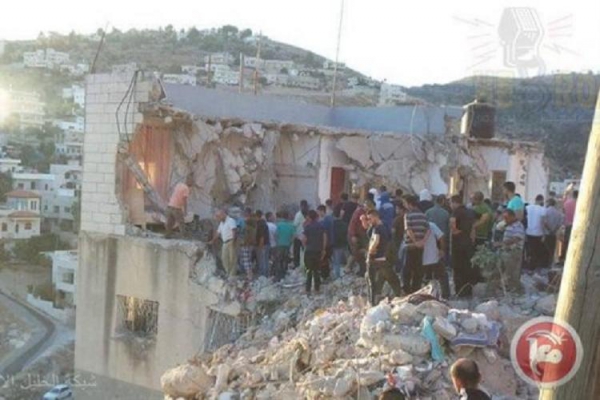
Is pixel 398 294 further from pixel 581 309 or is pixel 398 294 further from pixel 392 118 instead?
pixel 392 118

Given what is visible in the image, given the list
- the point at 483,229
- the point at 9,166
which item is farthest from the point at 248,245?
the point at 9,166

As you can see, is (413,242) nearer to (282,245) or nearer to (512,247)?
(512,247)

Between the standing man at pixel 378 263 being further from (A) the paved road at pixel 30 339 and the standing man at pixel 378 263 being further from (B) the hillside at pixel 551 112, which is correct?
(A) the paved road at pixel 30 339

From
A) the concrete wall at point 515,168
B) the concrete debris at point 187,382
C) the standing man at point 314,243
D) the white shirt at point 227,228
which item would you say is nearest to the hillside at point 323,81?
the concrete wall at point 515,168

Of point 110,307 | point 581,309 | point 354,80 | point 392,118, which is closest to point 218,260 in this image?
point 110,307

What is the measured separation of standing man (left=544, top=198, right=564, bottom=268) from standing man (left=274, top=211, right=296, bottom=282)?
403 cm

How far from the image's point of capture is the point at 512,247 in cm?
952

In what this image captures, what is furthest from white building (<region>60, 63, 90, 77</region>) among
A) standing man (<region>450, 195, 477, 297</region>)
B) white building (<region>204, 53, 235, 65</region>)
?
standing man (<region>450, 195, 477, 297</region>)

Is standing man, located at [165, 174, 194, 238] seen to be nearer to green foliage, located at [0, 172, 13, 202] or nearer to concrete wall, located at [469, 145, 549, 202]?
concrete wall, located at [469, 145, 549, 202]

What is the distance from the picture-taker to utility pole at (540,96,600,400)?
7.09 feet

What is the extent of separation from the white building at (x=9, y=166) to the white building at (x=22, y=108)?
22.3m

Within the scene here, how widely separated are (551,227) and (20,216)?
167ft

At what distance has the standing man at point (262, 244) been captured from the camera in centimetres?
1181

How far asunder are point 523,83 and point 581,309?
37.7 meters
